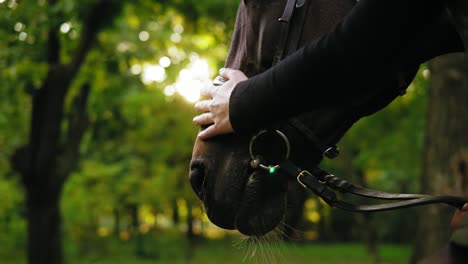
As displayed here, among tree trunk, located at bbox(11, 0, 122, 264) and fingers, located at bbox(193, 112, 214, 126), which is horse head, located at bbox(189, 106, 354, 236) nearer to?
fingers, located at bbox(193, 112, 214, 126)

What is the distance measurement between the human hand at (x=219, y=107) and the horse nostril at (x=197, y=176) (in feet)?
0.28

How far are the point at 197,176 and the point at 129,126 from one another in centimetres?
1281

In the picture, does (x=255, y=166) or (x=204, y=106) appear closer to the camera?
(x=255, y=166)

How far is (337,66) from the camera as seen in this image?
1.73 metres

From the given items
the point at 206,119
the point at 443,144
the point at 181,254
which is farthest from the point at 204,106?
the point at 181,254

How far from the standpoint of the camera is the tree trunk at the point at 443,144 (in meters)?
8.30

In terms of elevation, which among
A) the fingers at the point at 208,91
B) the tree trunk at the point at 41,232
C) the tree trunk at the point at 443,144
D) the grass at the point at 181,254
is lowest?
the grass at the point at 181,254

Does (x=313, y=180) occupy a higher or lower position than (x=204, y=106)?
lower

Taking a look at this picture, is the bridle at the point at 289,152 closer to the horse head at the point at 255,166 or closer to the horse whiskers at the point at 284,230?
the horse head at the point at 255,166

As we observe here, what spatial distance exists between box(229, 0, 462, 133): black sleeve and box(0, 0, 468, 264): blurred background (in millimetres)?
426

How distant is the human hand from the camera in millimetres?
1941

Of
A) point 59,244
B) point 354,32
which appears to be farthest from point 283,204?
point 59,244


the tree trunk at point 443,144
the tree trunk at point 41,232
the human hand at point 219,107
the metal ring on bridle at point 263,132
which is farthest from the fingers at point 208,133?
the tree trunk at point 41,232

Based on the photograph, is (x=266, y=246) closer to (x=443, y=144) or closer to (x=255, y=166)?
(x=255, y=166)
